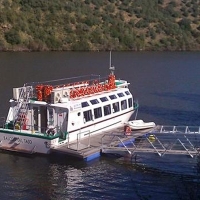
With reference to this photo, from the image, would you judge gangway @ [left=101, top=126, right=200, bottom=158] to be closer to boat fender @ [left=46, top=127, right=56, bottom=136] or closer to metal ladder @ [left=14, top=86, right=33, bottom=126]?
boat fender @ [left=46, top=127, right=56, bottom=136]

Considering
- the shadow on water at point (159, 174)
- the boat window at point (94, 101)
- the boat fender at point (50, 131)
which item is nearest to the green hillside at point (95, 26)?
the boat window at point (94, 101)

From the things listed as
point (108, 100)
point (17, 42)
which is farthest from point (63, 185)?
point (17, 42)

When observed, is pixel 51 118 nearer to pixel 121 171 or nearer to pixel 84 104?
pixel 84 104

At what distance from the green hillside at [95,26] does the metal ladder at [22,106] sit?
65936mm

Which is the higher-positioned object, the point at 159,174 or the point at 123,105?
the point at 123,105

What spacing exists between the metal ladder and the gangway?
4891 mm

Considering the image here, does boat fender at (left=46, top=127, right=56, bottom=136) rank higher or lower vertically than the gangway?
higher

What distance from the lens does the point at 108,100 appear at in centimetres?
3234

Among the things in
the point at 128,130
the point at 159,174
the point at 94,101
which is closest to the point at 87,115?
the point at 94,101

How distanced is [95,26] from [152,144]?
8535 cm

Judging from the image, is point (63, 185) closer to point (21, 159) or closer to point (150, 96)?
point (21, 159)

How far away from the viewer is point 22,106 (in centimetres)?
2983

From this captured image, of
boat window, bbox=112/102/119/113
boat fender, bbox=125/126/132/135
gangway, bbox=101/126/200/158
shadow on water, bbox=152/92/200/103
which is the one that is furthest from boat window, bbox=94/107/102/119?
shadow on water, bbox=152/92/200/103

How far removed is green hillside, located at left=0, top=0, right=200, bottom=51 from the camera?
10031cm
